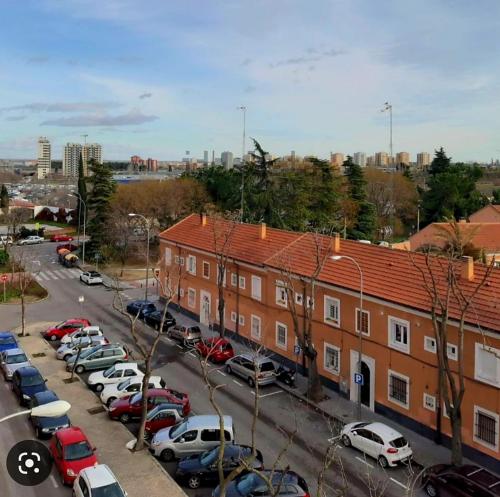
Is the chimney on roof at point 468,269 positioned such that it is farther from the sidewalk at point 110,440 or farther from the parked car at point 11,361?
the parked car at point 11,361

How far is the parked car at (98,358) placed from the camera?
101 feet

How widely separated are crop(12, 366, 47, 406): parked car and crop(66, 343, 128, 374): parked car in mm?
3397

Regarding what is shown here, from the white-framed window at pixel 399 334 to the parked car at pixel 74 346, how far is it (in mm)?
17716

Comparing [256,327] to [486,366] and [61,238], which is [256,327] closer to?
[486,366]

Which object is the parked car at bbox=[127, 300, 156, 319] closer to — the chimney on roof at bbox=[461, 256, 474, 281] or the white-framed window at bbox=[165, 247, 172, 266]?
the white-framed window at bbox=[165, 247, 172, 266]

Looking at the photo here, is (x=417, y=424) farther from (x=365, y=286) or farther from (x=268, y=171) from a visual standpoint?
(x=268, y=171)

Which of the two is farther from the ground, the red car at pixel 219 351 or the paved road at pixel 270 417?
the red car at pixel 219 351

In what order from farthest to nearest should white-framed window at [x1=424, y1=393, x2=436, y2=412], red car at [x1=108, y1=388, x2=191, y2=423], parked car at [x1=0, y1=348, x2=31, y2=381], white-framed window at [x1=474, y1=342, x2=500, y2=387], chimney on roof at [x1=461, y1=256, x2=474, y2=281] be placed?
parked car at [x1=0, y1=348, x2=31, y2=381] < red car at [x1=108, y1=388, x2=191, y2=423] < chimney on roof at [x1=461, y1=256, x2=474, y2=281] < white-framed window at [x1=424, y1=393, x2=436, y2=412] < white-framed window at [x1=474, y1=342, x2=500, y2=387]

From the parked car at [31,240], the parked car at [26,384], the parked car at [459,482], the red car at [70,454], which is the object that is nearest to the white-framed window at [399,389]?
the parked car at [459,482]

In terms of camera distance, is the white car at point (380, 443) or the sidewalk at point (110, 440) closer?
the sidewalk at point (110, 440)

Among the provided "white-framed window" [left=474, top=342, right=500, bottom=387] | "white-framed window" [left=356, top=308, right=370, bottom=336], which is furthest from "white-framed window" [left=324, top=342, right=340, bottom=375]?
"white-framed window" [left=474, top=342, right=500, bottom=387]

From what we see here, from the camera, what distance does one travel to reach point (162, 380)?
28.2m

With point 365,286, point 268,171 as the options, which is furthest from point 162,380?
point 268,171

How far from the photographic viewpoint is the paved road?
19.9 metres
